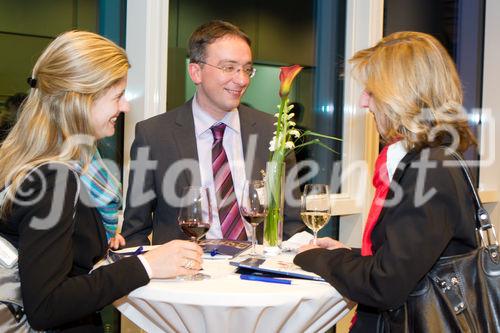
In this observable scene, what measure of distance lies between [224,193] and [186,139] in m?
0.30

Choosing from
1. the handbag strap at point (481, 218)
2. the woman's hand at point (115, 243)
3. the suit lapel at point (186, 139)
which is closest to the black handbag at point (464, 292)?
the handbag strap at point (481, 218)

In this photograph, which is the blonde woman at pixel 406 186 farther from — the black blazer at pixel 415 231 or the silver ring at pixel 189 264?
the silver ring at pixel 189 264

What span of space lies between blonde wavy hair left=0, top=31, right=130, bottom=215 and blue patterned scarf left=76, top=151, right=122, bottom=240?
86 millimetres

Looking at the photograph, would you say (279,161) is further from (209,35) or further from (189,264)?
(209,35)

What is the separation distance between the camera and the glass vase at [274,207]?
1971mm

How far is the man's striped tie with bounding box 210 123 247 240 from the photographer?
8.22ft

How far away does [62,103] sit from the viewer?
160 centimetres

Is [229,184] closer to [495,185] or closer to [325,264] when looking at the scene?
[325,264]

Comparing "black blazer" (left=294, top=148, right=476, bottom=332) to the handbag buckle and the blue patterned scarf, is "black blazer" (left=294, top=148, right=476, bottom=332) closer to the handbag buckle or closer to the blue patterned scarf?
the handbag buckle

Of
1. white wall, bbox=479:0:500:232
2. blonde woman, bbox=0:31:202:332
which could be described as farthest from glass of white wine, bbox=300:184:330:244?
white wall, bbox=479:0:500:232

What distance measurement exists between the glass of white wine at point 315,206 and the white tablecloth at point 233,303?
1.05 ft

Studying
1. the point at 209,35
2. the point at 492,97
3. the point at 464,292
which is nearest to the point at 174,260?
the point at 464,292

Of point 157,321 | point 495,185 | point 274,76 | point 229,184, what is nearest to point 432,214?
point 157,321

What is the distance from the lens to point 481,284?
58.0 inches
